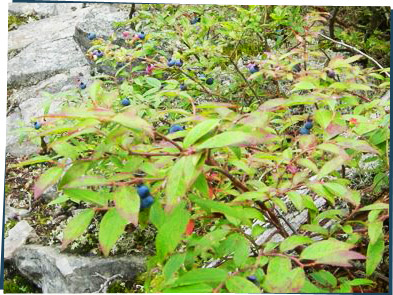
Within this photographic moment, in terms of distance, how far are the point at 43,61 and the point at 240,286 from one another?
1.81 m

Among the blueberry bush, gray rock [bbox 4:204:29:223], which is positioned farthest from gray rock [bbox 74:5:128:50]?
the blueberry bush

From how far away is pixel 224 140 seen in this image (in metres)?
0.65

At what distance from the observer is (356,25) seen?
2.11 metres

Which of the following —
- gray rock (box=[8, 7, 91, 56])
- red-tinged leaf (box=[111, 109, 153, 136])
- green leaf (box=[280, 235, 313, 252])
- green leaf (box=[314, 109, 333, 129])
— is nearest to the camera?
red-tinged leaf (box=[111, 109, 153, 136])

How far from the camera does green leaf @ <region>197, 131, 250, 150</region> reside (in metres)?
0.64

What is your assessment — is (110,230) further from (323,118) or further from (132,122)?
(323,118)

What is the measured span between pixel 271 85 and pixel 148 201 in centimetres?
147

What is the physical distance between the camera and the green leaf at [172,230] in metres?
0.74

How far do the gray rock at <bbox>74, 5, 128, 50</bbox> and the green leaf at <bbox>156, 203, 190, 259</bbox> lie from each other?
1.77 m

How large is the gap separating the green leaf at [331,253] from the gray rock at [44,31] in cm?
171

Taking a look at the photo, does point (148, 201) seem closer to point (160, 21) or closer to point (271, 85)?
point (160, 21)

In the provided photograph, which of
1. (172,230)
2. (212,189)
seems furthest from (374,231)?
(172,230)

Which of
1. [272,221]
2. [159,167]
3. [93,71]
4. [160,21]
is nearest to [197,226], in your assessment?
[272,221]

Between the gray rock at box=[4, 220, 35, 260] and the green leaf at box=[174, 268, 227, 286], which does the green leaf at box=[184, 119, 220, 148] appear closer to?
the green leaf at box=[174, 268, 227, 286]
